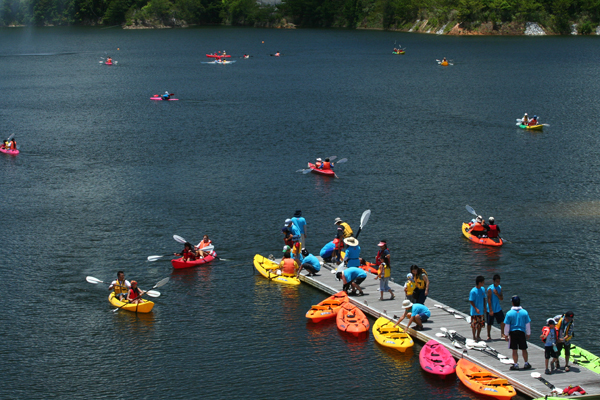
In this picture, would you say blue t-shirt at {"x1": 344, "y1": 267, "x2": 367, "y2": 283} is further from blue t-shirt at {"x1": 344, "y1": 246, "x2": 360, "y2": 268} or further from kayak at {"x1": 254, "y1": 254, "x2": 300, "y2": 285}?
kayak at {"x1": 254, "y1": 254, "x2": 300, "y2": 285}

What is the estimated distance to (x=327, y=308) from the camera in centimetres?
3538

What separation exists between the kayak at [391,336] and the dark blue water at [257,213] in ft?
1.70

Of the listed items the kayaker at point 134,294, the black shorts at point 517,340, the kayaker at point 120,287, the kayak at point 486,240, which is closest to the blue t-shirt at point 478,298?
the black shorts at point 517,340

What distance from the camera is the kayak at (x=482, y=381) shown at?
26953 mm

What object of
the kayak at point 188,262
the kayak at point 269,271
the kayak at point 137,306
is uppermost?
the kayak at point 269,271

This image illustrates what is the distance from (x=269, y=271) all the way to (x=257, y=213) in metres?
12.7

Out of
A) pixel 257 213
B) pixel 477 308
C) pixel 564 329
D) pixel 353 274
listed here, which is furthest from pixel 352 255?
pixel 257 213

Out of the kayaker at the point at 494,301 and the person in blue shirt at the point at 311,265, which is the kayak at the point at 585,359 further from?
the person in blue shirt at the point at 311,265

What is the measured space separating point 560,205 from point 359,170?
1841 cm

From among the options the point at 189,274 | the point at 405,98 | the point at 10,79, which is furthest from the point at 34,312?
the point at 10,79

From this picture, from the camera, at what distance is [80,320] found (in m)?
35.9

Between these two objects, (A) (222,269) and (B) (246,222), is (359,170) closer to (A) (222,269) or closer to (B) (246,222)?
(B) (246,222)

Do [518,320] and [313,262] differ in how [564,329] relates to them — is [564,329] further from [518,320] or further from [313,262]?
[313,262]

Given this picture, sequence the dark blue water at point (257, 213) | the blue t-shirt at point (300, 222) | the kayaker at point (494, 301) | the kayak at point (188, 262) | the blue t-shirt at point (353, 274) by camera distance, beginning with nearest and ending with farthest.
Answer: the kayaker at point (494, 301)
the dark blue water at point (257, 213)
the blue t-shirt at point (353, 274)
the blue t-shirt at point (300, 222)
the kayak at point (188, 262)
